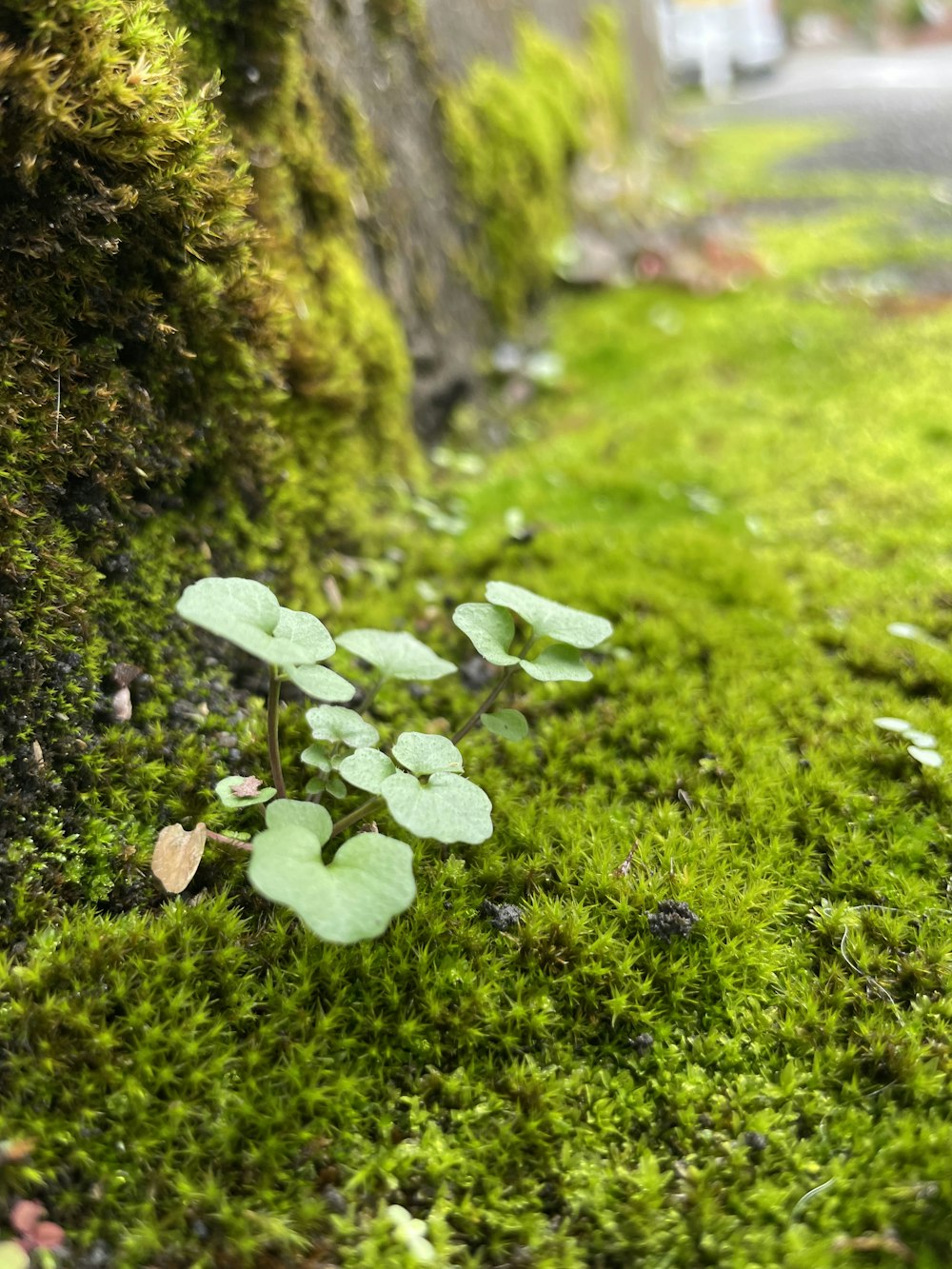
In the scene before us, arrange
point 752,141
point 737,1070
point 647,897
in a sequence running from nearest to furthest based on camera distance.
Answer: point 737,1070 → point 647,897 → point 752,141

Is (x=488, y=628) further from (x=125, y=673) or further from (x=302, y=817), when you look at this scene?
(x=125, y=673)

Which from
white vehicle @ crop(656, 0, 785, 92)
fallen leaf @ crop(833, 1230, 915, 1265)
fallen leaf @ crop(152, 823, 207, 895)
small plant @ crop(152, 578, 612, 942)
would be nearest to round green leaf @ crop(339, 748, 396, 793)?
small plant @ crop(152, 578, 612, 942)

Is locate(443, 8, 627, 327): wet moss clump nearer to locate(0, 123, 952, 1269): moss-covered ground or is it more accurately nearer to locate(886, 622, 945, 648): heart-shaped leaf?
locate(886, 622, 945, 648): heart-shaped leaf

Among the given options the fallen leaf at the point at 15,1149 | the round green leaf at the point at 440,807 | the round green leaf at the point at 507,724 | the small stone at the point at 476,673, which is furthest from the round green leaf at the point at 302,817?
the small stone at the point at 476,673

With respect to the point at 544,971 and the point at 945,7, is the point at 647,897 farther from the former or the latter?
the point at 945,7

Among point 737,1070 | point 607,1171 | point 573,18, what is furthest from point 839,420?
point 573,18

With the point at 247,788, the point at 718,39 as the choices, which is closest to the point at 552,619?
the point at 247,788
